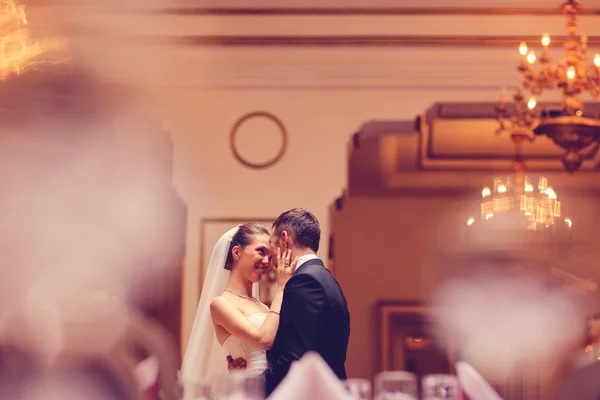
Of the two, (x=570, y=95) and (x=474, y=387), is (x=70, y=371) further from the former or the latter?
(x=570, y=95)

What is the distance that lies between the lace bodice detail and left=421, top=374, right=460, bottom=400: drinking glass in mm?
1719

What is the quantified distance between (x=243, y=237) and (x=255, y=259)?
0.13 metres

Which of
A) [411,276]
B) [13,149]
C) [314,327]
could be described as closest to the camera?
[314,327]

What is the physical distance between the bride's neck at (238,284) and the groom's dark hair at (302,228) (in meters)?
0.53

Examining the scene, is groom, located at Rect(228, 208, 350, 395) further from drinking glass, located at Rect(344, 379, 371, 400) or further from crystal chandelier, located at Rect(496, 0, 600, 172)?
crystal chandelier, located at Rect(496, 0, 600, 172)

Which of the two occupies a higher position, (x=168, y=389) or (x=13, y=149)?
(x=13, y=149)

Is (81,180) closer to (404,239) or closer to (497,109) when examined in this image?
(497,109)

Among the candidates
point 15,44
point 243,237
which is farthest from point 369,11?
point 243,237

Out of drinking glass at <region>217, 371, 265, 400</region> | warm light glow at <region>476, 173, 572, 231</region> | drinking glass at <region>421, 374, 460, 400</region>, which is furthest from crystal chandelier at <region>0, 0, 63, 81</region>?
drinking glass at <region>421, 374, 460, 400</region>

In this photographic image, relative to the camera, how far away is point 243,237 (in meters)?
3.80

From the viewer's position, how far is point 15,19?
248 inches

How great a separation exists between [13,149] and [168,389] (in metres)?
5.42

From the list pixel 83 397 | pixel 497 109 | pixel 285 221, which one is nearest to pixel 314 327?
pixel 285 221

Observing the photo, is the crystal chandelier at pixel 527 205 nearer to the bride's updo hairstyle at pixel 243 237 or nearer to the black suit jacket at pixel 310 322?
the bride's updo hairstyle at pixel 243 237
